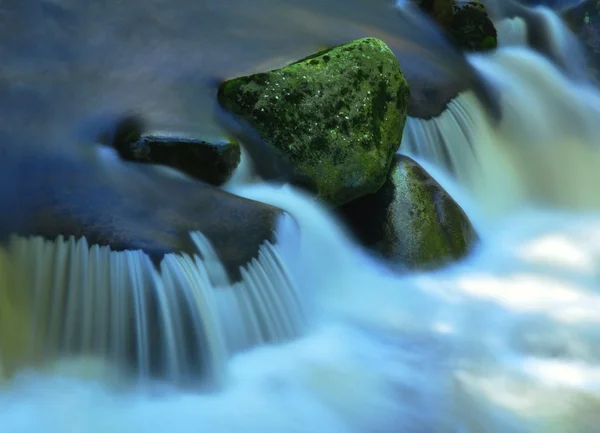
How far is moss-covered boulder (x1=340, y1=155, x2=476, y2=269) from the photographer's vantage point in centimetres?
513

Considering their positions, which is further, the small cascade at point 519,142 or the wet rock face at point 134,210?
the small cascade at point 519,142

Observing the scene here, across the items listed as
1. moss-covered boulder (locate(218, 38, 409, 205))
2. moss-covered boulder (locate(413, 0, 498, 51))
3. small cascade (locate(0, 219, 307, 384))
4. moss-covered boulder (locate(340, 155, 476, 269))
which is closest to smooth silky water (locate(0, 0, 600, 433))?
small cascade (locate(0, 219, 307, 384))

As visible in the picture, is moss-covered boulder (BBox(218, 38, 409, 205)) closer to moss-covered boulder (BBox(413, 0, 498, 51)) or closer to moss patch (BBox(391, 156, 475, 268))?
moss patch (BBox(391, 156, 475, 268))

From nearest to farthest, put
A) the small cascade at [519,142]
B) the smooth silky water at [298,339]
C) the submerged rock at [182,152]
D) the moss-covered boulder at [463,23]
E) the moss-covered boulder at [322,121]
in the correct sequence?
the smooth silky water at [298,339] < the submerged rock at [182,152] < the moss-covered boulder at [322,121] < the small cascade at [519,142] < the moss-covered boulder at [463,23]

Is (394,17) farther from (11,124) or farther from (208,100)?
Answer: (11,124)

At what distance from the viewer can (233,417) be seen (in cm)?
354

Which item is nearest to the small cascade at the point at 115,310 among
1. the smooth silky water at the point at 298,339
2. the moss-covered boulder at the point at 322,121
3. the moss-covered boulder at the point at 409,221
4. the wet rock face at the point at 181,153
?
the smooth silky water at the point at 298,339

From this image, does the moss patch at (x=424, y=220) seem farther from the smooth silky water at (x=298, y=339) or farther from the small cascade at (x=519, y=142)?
the small cascade at (x=519, y=142)

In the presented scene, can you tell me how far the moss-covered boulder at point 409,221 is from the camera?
5.13 m

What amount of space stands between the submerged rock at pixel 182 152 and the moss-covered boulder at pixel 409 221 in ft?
3.64

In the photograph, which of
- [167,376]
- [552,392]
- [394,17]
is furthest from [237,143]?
[394,17]

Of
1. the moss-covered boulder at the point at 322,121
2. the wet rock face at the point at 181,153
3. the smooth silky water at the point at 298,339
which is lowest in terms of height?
the smooth silky water at the point at 298,339

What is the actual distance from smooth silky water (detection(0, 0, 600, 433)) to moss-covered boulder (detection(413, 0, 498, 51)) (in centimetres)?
354

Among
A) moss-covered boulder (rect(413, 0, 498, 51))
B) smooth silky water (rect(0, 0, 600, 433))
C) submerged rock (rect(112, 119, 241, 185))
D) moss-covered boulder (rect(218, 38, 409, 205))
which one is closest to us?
smooth silky water (rect(0, 0, 600, 433))
